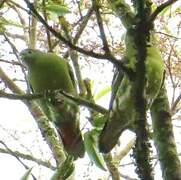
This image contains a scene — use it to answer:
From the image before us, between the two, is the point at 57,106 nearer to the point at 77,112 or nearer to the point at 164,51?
the point at 77,112

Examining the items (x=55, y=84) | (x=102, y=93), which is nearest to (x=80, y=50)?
(x=102, y=93)

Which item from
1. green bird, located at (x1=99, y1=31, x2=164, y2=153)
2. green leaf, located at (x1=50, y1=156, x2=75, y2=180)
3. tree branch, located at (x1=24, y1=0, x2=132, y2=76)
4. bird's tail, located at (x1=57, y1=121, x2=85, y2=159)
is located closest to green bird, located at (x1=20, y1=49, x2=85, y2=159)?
bird's tail, located at (x1=57, y1=121, x2=85, y2=159)

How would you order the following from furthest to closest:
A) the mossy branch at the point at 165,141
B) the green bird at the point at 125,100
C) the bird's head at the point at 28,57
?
the bird's head at the point at 28,57 < the green bird at the point at 125,100 < the mossy branch at the point at 165,141

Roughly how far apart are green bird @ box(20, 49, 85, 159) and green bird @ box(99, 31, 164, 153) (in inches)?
16.7

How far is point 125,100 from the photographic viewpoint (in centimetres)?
137

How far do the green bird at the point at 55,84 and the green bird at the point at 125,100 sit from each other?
1.39ft

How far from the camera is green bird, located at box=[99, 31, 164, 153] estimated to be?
1.31 metres

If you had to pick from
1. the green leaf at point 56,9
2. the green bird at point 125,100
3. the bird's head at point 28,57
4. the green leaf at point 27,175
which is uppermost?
the bird's head at point 28,57

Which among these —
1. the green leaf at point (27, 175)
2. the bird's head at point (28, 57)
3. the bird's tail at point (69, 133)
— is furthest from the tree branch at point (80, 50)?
the bird's head at point (28, 57)

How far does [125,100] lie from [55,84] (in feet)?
2.49

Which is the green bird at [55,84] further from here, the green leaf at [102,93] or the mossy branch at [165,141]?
the mossy branch at [165,141]

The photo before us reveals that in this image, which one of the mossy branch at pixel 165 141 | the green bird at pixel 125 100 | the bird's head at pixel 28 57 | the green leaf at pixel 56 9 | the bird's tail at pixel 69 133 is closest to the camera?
the mossy branch at pixel 165 141

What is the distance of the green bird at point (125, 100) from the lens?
131 centimetres

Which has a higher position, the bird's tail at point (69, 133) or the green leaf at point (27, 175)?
the bird's tail at point (69, 133)
